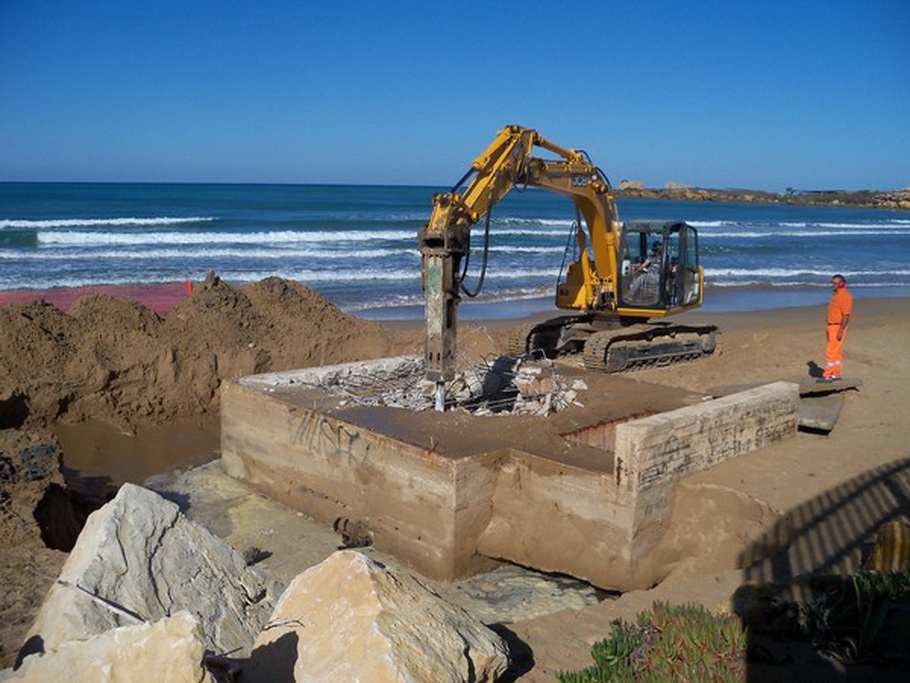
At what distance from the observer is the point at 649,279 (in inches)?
546

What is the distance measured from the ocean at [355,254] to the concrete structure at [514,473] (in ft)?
39.7

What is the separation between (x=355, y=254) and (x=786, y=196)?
97981mm

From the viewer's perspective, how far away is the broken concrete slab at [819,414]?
9883 mm

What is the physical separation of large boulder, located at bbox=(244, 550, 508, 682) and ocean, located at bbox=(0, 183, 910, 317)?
54.9 feet

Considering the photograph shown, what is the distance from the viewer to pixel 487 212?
32.6 ft

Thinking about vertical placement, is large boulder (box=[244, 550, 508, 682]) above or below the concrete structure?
above

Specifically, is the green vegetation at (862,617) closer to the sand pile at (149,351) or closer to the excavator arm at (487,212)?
the excavator arm at (487,212)

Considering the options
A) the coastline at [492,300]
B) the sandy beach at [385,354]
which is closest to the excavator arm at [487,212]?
the sandy beach at [385,354]

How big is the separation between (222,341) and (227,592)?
9417 millimetres

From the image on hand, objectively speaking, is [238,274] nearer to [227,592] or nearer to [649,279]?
[649,279]

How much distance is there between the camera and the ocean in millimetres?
26047

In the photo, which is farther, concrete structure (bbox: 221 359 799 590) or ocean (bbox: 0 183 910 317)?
ocean (bbox: 0 183 910 317)

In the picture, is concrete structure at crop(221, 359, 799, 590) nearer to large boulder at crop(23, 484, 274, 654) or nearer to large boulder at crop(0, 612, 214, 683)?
large boulder at crop(23, 484, 274, 654)

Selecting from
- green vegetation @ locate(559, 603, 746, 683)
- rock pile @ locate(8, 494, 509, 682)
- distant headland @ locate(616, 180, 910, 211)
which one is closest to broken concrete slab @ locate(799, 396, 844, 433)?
green vegetation @ locate(559, 603, 746, 683)
